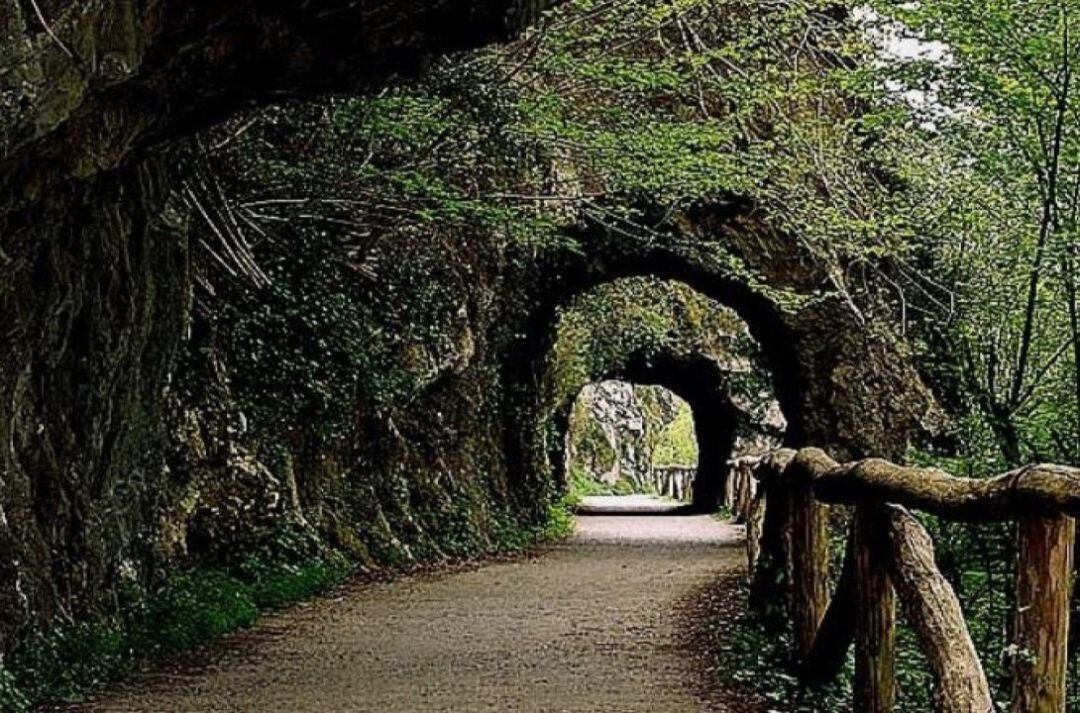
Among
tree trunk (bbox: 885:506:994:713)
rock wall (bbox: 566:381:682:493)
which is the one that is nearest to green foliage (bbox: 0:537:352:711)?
tree trunk (bbox: 885:506:994:713)

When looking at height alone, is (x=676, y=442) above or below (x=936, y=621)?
above

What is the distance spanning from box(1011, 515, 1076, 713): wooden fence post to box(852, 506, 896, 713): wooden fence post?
4.43 ft

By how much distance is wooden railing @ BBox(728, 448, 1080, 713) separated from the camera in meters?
3.79

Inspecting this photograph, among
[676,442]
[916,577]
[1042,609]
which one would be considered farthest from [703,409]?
[1042,609]

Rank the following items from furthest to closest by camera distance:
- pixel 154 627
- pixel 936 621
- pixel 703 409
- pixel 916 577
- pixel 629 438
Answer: pixel 629 438 → pixel 703 409 → pixel 154 627 → pixel 916 577 → pixel 936 621

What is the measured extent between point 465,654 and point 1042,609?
214 inches

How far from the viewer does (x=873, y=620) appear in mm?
5348

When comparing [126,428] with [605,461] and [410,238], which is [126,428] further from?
[605,461]

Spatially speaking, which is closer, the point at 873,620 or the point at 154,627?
the point at 873,620

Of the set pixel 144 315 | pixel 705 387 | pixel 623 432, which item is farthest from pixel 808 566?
pixel 623 432

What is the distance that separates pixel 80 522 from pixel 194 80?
329 centimetres

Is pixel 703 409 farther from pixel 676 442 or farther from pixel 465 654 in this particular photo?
pixel 465 654

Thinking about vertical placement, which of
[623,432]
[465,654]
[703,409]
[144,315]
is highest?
[703,409]

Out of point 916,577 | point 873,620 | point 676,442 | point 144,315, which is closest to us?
point 916,577
